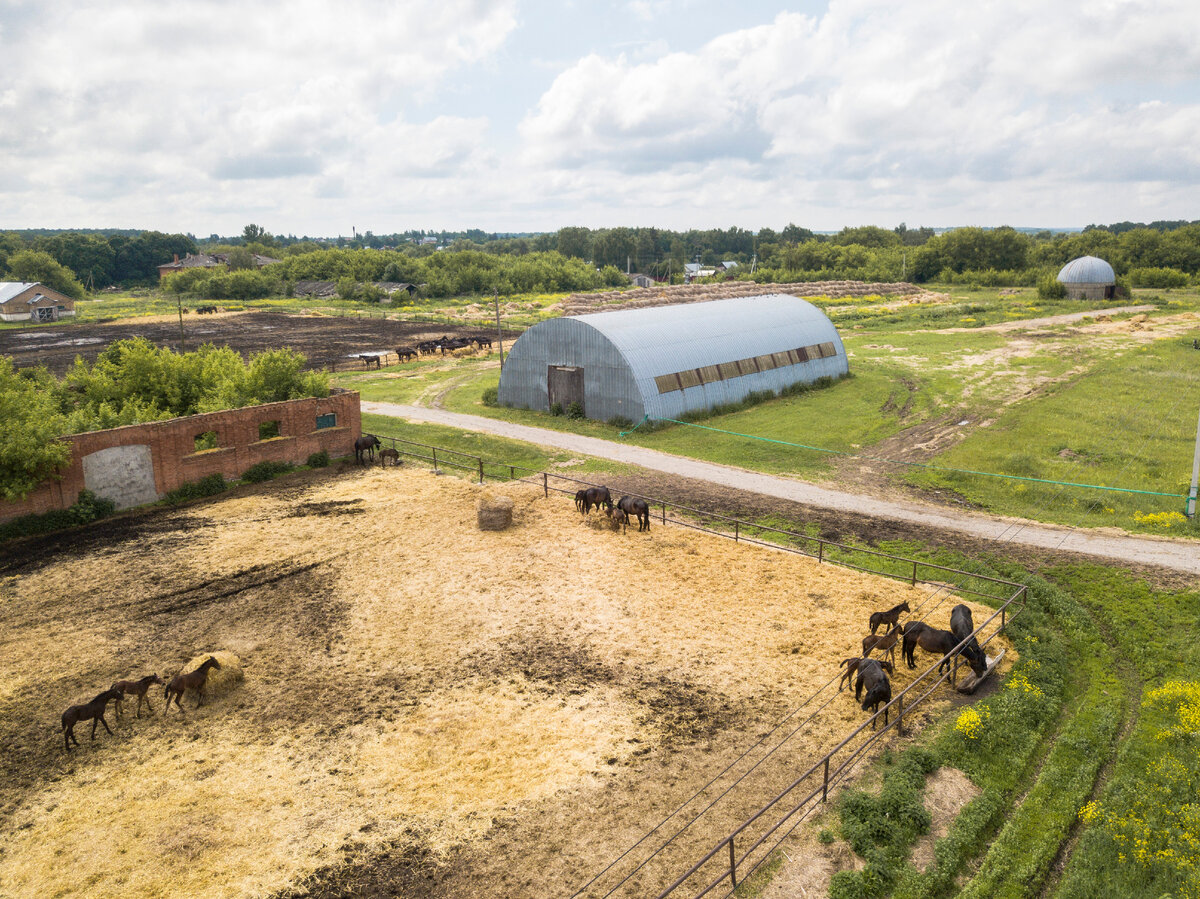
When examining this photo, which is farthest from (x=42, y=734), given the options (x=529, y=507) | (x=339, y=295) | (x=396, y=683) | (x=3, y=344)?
(x=339, y=295)

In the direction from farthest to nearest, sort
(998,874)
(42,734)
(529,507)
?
(529,507), (42,734), (998,874)

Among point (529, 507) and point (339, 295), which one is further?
point (339, 295)

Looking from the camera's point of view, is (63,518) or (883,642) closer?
(883,642)

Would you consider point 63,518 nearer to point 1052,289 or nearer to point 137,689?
point 137,689

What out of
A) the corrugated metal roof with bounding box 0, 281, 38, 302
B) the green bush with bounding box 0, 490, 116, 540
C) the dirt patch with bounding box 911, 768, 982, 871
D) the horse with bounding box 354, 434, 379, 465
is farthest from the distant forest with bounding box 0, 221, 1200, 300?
the dirt patch with bounding box 911, 768, 982, 871

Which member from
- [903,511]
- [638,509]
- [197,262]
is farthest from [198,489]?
[197,262]

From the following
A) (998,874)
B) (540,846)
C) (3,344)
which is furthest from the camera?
(3,344)

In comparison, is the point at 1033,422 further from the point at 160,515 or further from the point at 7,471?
the point at 7,471
